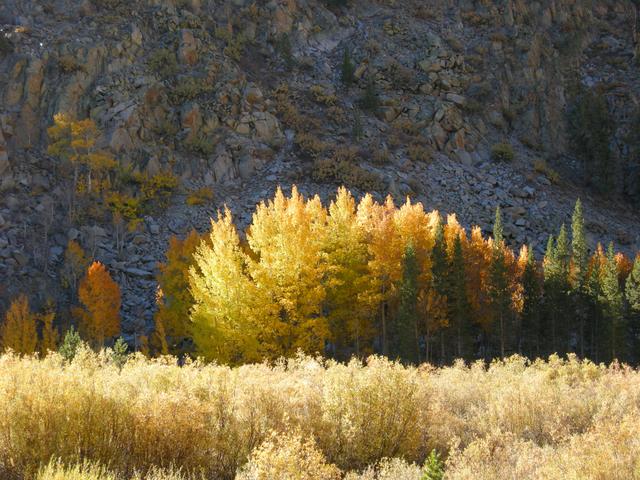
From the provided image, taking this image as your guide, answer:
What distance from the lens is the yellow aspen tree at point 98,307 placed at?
34.1 metres

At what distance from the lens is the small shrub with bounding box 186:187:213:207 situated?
149 feet

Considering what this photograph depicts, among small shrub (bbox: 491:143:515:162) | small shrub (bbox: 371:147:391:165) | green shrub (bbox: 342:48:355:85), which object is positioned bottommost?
small shrub (bbox: 371:147:391:165)

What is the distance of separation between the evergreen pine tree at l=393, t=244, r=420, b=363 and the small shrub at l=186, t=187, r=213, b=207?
20.8m

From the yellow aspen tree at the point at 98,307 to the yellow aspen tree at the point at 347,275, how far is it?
14385mm

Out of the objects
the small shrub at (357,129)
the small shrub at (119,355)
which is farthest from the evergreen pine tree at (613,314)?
the small shrub at (119,355)

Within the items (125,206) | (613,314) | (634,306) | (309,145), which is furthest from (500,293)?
(125,206)

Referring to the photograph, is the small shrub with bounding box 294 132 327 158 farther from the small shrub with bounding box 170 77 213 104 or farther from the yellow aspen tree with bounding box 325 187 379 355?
the yellow aspen tree with bounding box 325 187 379 355

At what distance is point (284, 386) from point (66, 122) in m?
40.9

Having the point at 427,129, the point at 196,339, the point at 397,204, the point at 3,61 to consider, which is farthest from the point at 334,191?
the point at 3,61

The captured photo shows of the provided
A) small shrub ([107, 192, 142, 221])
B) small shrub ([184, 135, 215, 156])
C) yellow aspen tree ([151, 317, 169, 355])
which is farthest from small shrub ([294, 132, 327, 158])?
yellow aspen tree ([151, 317, 169, 355])

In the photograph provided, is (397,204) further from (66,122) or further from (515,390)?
(515,390)

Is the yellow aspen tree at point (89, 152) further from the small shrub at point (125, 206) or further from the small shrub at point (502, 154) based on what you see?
the small shrub at point (502, 154)

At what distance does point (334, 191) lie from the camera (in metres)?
49.1

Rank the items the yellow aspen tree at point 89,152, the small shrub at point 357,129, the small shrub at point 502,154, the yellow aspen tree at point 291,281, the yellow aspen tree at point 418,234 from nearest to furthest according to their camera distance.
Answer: the yellow aspen tree at point 291,281
the yellow aspen tree at point 418,234
the yellow aspen tree at point 89,152
the small shrub at point 357,129
the small shrub at point 502,154
